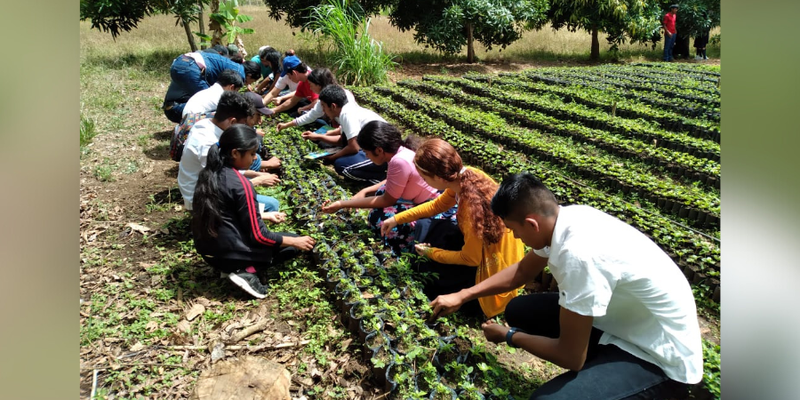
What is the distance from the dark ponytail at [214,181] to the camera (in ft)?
10.5

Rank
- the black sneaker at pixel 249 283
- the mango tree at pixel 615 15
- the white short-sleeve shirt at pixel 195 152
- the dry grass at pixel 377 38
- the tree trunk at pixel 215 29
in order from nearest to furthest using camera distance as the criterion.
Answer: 1. the black sneaker at pixel 249 283
2. the white short-sleeve shirt at pixel 195 152
3. the tree trunk at pixel 215 29
4. the dry grass at pixel 377 38
5. the mango tree at pixel 615 15

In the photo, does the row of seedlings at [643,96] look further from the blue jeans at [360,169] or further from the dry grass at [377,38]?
the blue jeans at [360,169]

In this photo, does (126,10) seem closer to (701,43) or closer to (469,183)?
(469,183)

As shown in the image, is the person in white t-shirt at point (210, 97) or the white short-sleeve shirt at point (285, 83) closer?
the person in white t-shirt at point (210, 97)

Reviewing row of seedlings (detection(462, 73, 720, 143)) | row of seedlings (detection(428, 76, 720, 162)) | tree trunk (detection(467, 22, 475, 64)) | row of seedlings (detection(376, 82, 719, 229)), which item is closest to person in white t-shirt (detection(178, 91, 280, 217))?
row of seedlings (detection(376, 82, 719, 229))

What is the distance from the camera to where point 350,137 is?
16.5 ft

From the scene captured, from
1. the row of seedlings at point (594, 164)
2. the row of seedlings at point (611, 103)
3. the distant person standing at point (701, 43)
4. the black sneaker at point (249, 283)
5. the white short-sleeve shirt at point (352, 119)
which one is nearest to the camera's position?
the black sneaker at point (249, 283)

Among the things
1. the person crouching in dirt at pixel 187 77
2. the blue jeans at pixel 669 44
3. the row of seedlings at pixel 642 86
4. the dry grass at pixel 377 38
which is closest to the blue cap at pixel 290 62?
the person crouching in dirt at pixel 187 77

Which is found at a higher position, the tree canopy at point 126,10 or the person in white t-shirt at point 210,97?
the tree canopy at point 126,10

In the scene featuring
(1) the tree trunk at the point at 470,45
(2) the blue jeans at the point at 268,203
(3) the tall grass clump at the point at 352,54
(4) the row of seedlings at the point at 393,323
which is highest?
(1) the tree trunk at the point at 470,45

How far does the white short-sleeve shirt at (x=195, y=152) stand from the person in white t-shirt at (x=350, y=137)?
1.26 metres

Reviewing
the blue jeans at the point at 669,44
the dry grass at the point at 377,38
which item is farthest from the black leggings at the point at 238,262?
the blue jeans at the point at 669,44
